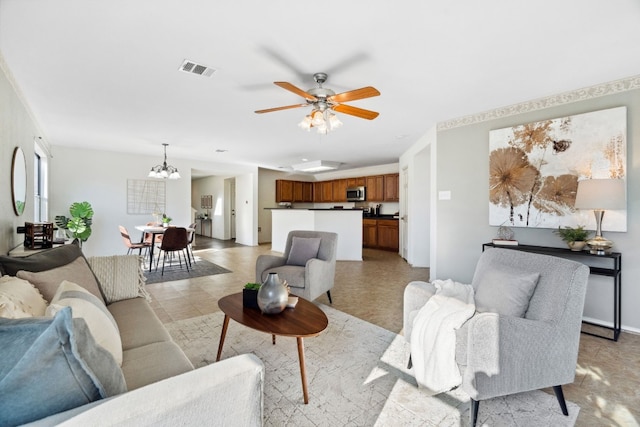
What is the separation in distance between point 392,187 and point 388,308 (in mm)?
5006

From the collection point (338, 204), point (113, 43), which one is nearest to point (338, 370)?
point (113, 43)

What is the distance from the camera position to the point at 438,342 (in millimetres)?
1773

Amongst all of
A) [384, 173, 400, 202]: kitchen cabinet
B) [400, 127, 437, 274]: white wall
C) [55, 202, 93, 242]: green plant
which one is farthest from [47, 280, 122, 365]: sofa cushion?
[384, 173, 400, 202]: kitchen cabinet

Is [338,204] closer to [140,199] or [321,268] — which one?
[140,199]

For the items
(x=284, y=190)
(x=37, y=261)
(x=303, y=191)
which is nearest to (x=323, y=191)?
(x=303, y=191)

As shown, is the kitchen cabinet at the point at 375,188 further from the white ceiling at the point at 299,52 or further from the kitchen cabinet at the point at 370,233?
the white ceiling at the point at 299,52

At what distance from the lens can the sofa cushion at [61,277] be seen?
5.30ft

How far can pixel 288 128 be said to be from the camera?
15.1 ft

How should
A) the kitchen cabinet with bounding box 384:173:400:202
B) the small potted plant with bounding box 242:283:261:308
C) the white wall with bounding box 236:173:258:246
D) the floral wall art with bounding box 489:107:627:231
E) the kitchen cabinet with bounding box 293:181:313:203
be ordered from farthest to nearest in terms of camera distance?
the kitchen cabinet with bounding box 293:181:313:203
the white wall with bounding box 236:173:258:246
the kitchen cabinet with bounding box 384:173:400:202
the floral wall art with bounding box 489:107:627:231
the small potted plant with bounding box 242:283:261:308

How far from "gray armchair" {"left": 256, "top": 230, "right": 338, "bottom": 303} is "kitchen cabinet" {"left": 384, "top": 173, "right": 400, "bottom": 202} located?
4.68 metres

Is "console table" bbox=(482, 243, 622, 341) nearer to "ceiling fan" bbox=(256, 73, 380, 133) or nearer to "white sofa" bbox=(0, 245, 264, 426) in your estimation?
"ceiling fan" bbox=(256, 73, 380, 133)

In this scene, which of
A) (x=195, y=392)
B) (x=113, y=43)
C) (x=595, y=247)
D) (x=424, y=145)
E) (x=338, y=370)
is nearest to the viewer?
(x=195, y=392)

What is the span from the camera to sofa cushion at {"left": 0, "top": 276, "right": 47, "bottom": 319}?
112cm

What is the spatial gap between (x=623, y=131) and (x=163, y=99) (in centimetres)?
469
